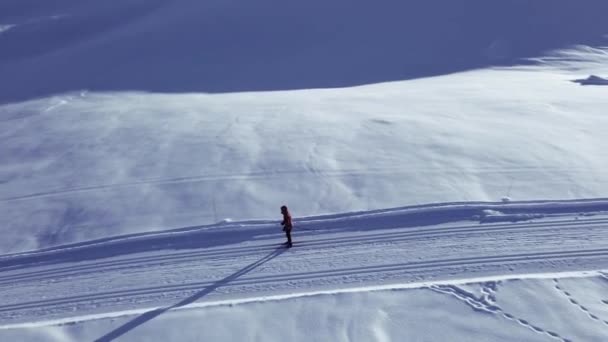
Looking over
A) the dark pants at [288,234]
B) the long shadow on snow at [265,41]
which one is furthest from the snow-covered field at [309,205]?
the long shadow on snow at [265,41]

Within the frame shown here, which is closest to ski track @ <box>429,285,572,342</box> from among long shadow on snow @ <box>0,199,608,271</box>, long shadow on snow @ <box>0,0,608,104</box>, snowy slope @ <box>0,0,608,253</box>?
long shadow on snow @ <box>0,199,608,271</box>

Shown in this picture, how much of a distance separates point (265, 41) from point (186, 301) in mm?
17151

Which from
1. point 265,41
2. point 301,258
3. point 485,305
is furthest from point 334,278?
point 265,41

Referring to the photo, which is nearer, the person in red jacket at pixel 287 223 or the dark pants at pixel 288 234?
the person in red jacket at pixel 287 223

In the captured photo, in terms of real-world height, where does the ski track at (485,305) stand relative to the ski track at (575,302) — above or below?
below

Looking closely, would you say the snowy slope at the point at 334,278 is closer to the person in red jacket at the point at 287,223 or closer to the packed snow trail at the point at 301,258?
the packed snow trail at the point at 301,258

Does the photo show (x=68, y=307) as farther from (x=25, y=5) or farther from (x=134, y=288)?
(x=25, y=5)

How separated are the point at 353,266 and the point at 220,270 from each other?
193 centimetres

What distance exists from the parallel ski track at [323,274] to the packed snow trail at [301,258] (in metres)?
0.01

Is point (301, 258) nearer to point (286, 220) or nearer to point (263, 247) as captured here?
point (286, 220)

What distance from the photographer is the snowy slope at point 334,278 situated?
6.73 metres

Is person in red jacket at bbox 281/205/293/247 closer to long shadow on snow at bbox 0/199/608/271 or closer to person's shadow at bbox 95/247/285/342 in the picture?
person's shadow at bbox 95/247/285/342

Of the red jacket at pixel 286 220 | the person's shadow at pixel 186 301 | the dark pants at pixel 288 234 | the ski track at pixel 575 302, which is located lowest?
the person's shadow at pixel 186 301

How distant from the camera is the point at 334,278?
25.1 feet
